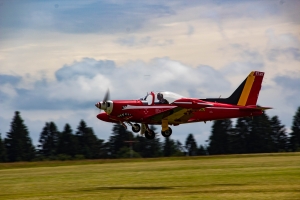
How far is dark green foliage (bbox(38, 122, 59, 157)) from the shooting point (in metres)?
131

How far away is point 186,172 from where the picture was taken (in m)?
45.3

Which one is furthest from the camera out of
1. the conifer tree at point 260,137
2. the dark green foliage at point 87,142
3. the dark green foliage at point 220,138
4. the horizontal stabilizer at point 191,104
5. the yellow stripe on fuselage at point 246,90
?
the dark green foliage at point 87,142

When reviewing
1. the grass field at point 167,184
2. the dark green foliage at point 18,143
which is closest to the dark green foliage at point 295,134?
the dark green foliage at point 18,143

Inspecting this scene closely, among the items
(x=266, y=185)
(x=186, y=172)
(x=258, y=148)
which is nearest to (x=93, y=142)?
(x=258, y=148)

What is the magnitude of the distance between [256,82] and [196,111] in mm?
6025

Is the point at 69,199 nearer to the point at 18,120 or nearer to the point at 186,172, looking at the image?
the point at 186,172

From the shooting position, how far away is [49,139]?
5271 inches

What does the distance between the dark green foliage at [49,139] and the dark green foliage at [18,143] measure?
14.9 ft

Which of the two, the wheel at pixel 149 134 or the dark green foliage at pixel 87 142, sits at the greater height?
the dark green foliage at pixel 87 142

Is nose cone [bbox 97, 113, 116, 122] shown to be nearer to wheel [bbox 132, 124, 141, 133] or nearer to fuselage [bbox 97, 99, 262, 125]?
fuselage [bbox 97, 99, 262, 125]

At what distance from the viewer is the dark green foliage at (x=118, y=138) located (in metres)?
128

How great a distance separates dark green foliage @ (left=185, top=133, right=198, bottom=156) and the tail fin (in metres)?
86.0

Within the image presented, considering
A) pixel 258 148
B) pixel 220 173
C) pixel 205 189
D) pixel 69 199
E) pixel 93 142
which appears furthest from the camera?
pixel 93 142

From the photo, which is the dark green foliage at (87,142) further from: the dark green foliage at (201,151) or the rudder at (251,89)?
the rudder at (251,89)
